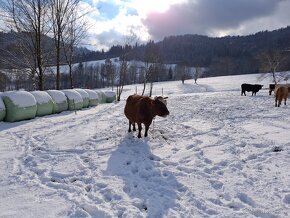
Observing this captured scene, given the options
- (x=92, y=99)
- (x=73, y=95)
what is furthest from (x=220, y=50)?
(x=73, y=95)

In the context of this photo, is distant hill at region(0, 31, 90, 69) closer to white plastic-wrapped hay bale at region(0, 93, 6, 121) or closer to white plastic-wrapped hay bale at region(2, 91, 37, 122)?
white plastic-wrapped hay bale at region(2, 91, 37, 122)

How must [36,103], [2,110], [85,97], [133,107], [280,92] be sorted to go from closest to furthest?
[133,107]
[2,110]
[36,103]
[280,92]
[85,97]

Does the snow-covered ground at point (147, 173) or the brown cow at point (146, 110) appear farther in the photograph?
the brown cow at point (146, 110)

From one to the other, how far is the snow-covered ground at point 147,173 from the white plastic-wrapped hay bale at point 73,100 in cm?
673

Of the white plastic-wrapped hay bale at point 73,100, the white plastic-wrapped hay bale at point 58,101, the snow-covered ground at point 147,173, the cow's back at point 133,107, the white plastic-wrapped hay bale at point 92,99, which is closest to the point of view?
the snow-covered ground at point 147,173

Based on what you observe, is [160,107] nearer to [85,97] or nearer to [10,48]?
[85,97]

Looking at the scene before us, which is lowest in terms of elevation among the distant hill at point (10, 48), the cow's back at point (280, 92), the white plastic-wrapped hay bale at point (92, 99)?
the white plastic-wrapped hay bale at point (92, 99)

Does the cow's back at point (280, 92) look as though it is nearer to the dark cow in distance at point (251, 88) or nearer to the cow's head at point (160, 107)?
the cow's head at point (160, 107)

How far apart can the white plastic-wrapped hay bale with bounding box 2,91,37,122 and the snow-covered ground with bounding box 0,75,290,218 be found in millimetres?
2141

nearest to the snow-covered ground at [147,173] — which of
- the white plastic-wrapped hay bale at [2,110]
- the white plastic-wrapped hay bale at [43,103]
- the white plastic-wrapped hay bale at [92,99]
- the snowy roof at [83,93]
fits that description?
the white plastic-wrapped hay bale at [2,110]

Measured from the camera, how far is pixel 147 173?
20.9 feet

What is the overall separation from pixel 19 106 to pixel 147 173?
848 centimetres

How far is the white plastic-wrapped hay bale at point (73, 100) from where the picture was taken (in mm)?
17559

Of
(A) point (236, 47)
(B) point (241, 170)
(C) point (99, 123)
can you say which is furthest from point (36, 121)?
(A) point (236, 47)
